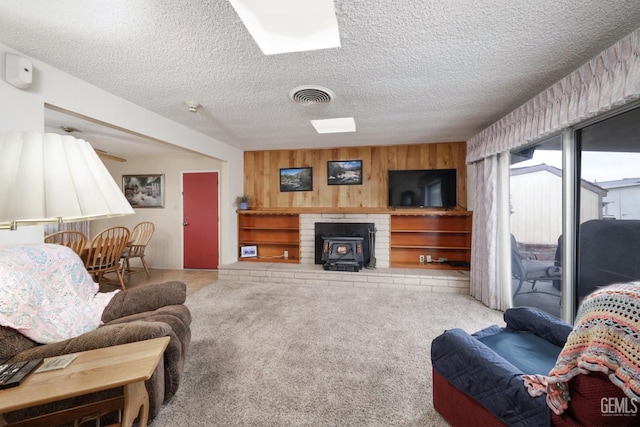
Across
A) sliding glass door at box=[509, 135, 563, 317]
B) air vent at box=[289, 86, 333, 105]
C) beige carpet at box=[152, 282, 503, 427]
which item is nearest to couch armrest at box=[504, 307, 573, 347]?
beige carpet at box=[152, 282, 503, 427]

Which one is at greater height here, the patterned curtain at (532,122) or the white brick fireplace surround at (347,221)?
the patterned curtain at (532,122)

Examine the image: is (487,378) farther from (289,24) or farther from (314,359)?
(289,24)

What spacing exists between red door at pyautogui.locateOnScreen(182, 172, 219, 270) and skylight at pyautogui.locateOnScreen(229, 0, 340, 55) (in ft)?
12.3

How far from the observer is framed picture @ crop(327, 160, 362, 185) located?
4456mm

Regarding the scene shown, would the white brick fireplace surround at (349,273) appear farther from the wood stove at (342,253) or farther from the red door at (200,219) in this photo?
the red door at (200,219)

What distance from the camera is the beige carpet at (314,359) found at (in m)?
1.46

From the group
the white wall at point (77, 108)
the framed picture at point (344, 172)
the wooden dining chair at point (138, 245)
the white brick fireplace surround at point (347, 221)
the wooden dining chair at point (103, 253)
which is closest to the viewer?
the white wall at point (77, 108)

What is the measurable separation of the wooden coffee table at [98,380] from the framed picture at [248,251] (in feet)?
11.3

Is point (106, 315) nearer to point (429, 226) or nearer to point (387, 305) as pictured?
point (387, 305)

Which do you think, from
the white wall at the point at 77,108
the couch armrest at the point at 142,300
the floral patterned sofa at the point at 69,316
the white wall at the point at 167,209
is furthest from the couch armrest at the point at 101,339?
the white wall at the point at 167,209

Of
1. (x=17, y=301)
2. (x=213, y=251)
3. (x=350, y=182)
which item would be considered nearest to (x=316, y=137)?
(x=350, y=182)

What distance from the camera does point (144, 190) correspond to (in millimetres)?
5047

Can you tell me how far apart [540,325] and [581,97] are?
1638mm

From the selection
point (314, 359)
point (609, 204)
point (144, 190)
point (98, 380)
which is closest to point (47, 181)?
point (98, 380)
